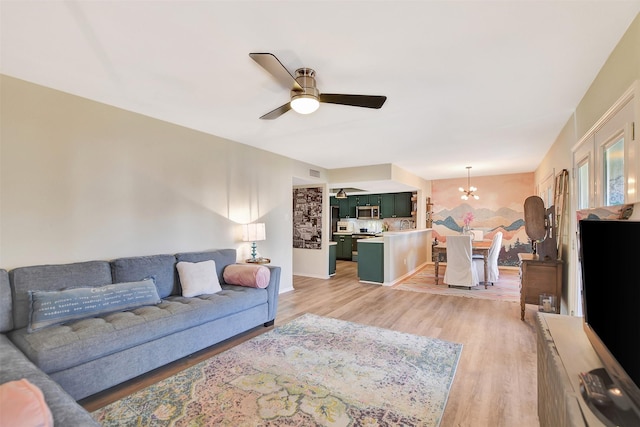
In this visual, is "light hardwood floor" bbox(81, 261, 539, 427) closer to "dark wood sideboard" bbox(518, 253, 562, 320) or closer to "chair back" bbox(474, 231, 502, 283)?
"dark wood sideboard" bbox(518, 253, 562, 320)

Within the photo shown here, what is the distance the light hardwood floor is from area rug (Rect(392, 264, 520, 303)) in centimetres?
32

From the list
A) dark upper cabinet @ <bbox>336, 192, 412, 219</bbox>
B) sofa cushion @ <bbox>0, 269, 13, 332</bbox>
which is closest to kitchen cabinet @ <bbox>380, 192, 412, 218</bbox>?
dark upper cabinet @ <bbox>336, 192, 412, 219</bbox>

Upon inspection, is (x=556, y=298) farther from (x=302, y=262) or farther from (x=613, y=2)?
(x=302, y=262)

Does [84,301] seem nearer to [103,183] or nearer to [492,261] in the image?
[103,183]

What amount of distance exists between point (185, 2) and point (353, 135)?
270 centimetres

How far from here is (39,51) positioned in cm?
205

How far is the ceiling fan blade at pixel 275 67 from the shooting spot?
1800mm

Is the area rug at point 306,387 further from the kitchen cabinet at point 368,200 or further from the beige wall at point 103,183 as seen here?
the kitchen cabinet at point 368,200

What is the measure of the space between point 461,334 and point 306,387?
6.56ft

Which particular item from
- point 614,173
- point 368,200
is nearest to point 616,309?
point 614,173

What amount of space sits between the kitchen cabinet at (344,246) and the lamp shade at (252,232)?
17.3ft

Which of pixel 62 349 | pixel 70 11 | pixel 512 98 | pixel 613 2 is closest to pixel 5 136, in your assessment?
pixel 70 11

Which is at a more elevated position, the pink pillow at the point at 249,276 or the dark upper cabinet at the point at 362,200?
the dark upper cabinet at the point at 362,200

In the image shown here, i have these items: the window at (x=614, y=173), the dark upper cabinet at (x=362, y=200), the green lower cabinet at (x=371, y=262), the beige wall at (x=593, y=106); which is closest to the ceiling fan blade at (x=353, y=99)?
the beige wall at (x=593, y=106)
